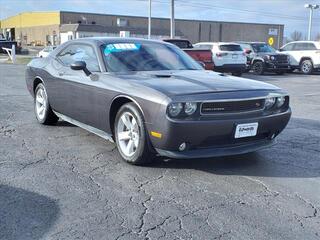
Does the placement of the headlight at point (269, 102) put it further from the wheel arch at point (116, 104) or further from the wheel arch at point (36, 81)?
the wheel arch at point (36, 81)

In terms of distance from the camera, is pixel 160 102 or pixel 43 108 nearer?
pixel 160 102

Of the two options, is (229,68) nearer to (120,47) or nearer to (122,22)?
(120,47)

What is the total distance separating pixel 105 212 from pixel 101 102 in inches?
75.4

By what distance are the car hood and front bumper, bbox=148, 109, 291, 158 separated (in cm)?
33

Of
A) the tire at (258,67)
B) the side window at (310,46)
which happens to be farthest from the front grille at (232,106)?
the side window at (310,46)

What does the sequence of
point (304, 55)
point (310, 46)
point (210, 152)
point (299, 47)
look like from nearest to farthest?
point (210, 152), point (310, 46), point (304, 55), point (299, 47)

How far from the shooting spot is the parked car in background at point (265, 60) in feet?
69.5

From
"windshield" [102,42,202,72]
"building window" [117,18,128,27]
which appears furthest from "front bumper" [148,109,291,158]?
"building window" [117,18,128,27]

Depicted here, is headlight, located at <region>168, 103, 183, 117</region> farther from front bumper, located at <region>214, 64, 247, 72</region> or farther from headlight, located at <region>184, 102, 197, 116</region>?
front bumper, located at <region>214, 64, 247, 72</region>

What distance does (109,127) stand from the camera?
5.28 metres

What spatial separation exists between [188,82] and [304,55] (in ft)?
60.4

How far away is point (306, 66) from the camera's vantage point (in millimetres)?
22031

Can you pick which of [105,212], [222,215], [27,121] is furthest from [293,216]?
[27,121]

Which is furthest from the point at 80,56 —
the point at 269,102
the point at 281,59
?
the point at 281,59
